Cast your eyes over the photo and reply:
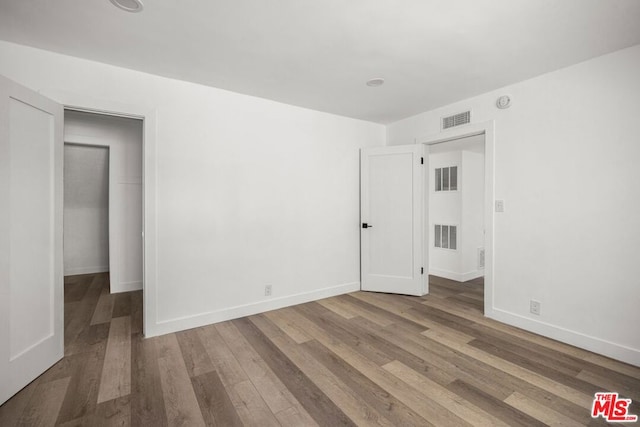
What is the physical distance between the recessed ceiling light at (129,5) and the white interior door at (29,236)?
0.90 metres

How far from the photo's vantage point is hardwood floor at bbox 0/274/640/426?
174 centimetres

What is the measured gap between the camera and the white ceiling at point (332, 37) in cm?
186

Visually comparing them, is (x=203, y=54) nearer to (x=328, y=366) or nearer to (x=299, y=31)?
(x=299, y=31)

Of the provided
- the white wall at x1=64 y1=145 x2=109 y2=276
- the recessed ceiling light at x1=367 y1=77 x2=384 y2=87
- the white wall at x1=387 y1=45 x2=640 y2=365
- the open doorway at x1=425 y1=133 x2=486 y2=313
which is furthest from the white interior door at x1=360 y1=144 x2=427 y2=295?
the white wall at x1=64 y1=145 x2=109 y2=276

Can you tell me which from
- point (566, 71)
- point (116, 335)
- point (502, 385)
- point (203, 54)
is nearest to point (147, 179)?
point (203, 54)

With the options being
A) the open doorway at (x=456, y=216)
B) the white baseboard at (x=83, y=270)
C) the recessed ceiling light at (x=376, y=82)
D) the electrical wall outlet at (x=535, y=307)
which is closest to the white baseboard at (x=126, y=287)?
the white baseboard at (x=83, y=270)

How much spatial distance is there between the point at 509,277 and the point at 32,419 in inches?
159

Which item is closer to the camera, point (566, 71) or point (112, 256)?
point (566, 71)

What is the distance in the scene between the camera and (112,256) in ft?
13.9

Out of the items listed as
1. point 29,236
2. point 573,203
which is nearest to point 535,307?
point 573,203

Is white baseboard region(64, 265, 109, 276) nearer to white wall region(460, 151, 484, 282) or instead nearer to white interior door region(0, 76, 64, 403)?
white interior door region(0, 76, 64, 403)

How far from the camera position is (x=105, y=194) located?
18.2 feet

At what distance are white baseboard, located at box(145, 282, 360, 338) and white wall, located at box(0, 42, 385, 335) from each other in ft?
0.04

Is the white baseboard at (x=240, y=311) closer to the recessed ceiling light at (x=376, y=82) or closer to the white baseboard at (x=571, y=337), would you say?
the white baseboard at (x=571, y=337)
